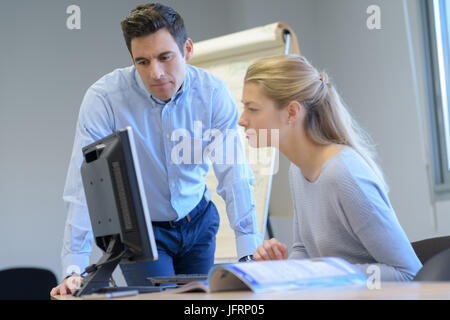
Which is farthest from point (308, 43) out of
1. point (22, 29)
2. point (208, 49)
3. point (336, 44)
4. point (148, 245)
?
point (148, 245)

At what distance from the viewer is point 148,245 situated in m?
1.18

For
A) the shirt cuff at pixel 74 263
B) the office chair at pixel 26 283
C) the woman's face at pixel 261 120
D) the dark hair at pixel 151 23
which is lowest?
the office chair at pixel 26 283

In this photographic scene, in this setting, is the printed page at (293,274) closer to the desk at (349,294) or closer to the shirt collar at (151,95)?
the desk at (349,294)

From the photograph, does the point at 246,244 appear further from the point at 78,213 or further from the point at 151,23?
the point at 151,23

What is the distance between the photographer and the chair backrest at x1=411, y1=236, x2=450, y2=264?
4.90 feet

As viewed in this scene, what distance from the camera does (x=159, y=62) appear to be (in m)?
1.73

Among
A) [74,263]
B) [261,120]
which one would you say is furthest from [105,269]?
[261,120]

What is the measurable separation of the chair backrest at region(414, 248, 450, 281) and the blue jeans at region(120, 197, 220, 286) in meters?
0.86

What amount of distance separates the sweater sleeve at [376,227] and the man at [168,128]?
0.52 m

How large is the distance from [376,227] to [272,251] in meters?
0.26

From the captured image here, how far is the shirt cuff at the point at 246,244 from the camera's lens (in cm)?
177
